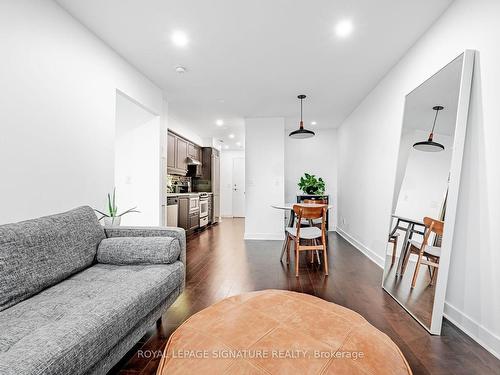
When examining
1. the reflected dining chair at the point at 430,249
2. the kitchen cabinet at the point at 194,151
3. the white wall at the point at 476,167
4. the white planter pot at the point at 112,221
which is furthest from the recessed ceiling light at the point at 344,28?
the kitchen cabinet at the point at 194,151

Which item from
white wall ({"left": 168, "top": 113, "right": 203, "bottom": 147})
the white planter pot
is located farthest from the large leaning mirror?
white wall ({"left": 168, "top": 113, "right": 203, "bottom": 147})

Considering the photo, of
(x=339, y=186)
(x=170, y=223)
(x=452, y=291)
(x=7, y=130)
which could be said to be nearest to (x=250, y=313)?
(x=452, y=291)

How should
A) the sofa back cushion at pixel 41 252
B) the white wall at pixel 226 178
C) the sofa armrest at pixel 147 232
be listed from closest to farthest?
the sofa back cushion at pixel 41 252, the sofa armrest at pixel 147 232, the white wall at pixel 226 178

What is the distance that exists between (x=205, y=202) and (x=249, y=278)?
4.14 metres

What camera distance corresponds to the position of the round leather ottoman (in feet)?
2.57

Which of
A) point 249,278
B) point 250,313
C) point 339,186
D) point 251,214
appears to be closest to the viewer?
point 250,313

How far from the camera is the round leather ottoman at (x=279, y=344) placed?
785 mm

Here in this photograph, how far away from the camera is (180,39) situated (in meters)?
2.69

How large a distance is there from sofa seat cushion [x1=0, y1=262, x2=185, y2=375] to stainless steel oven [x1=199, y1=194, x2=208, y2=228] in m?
4.76

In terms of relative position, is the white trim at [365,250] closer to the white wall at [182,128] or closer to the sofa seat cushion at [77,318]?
the sofa seat cushion at [77,318]

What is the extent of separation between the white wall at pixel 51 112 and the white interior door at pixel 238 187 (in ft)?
22.3

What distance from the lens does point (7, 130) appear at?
5.99 ft

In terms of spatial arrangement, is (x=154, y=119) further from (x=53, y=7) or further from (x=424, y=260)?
(x=424, y=260)

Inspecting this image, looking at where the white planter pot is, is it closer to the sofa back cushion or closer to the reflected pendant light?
the sofa back cushion
